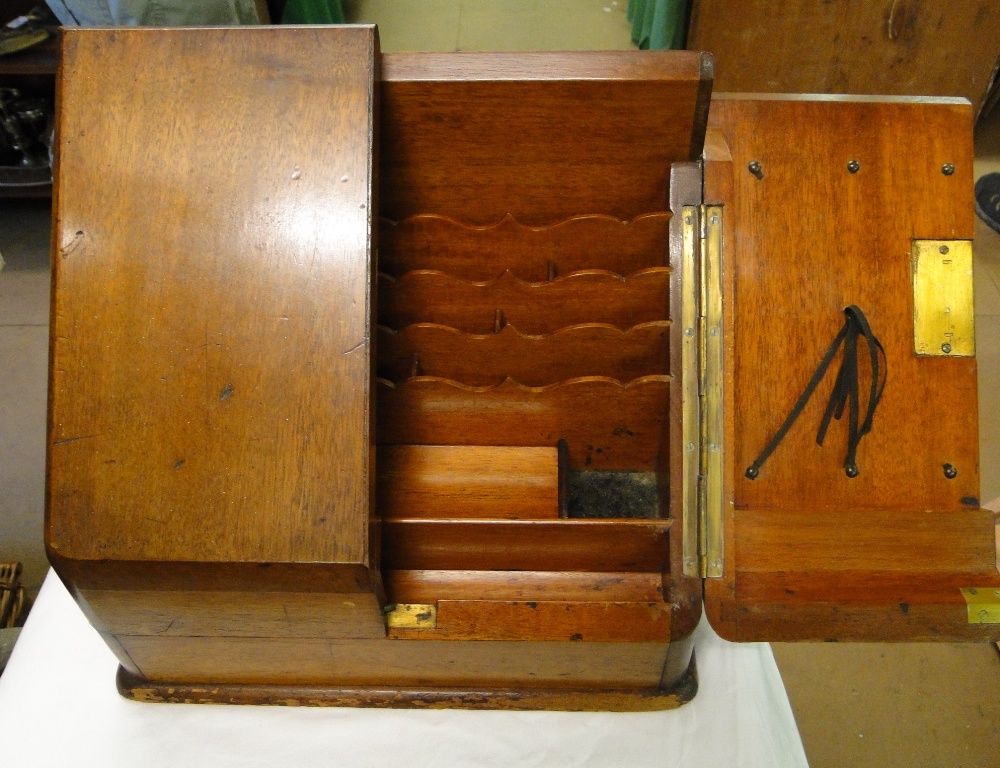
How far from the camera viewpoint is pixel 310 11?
7.40ft

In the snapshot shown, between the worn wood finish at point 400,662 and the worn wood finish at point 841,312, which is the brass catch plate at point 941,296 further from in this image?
the worn wood finish at point 400,662

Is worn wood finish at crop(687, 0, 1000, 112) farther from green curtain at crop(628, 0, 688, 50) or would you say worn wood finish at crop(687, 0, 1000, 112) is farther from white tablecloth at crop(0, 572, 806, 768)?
white tablecloth at crop(0, 572, 806, 768)

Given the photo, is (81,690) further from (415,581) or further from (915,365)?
(915,365)

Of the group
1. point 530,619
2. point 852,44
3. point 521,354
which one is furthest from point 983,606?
point 852,44

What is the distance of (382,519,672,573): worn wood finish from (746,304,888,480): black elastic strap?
0.56 feet

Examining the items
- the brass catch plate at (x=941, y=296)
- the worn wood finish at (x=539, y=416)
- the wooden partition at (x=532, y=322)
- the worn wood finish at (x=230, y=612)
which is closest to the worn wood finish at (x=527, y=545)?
the wooden partition at (x=532, y=322)

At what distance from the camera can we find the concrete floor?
4.83 ft

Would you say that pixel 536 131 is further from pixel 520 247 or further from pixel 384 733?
pixel 384 733

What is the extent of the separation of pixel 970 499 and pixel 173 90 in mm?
1117

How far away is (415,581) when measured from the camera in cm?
96

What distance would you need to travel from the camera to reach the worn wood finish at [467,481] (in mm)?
1140

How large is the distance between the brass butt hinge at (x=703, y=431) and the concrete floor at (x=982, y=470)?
32.6 inches

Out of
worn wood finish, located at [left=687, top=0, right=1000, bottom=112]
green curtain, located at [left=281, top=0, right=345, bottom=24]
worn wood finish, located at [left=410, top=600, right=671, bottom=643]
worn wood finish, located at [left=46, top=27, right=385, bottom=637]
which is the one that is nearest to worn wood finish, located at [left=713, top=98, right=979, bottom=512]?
worn wood finish, located at [left=410, top=600, right=671, bottom=643]

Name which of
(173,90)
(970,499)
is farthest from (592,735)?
(173,90)
